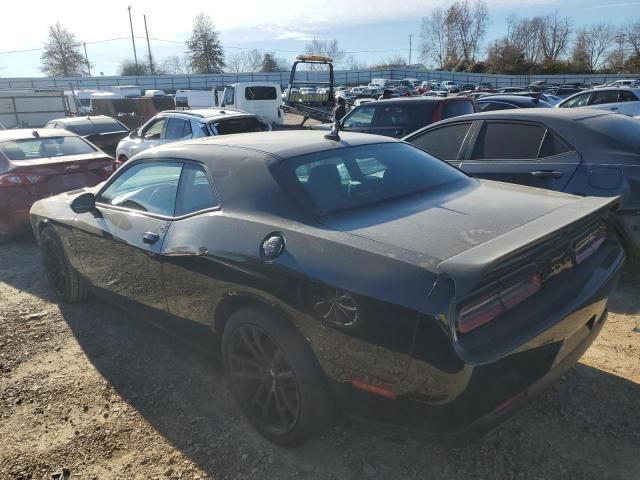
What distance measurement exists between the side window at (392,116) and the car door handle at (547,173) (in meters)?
4.82

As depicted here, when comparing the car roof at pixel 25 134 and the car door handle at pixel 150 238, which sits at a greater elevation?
the car roof at pixel 25 134

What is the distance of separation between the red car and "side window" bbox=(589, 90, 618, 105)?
45.2 ft

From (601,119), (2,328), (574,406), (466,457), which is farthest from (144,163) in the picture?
(601,119)

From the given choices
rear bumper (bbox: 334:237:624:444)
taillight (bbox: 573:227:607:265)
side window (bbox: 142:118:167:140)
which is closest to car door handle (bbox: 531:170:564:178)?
taillight (bbox: 573:227:607:265)

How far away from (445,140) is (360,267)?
384cm

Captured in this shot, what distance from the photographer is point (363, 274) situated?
2029 mm

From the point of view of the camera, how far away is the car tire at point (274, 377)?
2316 millimetres

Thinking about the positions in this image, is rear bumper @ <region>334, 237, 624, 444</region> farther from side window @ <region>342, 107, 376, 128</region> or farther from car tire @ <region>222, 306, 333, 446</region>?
side window @ <region>342, 107, 376, 128</region>

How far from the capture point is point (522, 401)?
6.78 feet

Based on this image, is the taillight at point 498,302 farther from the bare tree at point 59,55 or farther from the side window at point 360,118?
the bare tree at point 59,55

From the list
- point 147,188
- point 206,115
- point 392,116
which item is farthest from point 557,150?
point 206,115

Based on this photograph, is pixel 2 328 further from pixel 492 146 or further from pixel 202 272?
pixel 492 146

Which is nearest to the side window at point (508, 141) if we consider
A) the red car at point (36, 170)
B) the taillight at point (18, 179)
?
the red car at point (36, 170)

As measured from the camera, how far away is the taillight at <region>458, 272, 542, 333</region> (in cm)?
189
